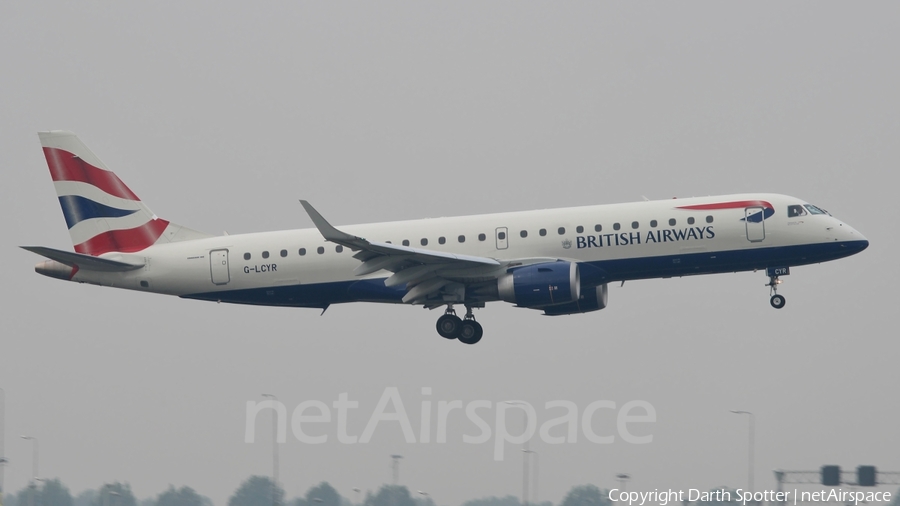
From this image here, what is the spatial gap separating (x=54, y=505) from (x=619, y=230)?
3983cm

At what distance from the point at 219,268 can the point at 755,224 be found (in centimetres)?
2068

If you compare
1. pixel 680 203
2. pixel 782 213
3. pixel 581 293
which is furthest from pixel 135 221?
pixel 782 213

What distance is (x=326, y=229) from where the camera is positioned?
3991 centimetres

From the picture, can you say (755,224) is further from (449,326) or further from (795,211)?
(449,326)

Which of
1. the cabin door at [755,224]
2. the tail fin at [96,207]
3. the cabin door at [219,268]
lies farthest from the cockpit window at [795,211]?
the tail fin at [96,207]

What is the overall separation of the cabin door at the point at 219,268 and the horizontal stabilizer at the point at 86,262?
306 cm

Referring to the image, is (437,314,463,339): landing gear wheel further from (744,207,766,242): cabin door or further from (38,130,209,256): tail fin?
(744,207,766,242): cabin door

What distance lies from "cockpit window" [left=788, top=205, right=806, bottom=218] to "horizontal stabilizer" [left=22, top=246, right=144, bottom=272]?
2532 centimetres

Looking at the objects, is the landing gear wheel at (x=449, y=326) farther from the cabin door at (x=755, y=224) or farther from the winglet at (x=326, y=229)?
the cabin door at (x=755, y=224)

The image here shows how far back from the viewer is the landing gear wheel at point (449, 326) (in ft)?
152

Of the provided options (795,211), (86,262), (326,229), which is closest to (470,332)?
(326,229)

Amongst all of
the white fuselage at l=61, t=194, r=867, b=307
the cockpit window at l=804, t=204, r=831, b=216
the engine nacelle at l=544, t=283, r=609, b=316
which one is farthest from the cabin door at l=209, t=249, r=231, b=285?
the cockpit window at l=804, t=204, r=831, b=216

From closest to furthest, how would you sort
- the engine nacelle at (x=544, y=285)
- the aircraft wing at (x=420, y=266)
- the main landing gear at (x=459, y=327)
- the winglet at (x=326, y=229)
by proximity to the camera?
the winglet at (x=326, y=229), the aircraft wing at (x=420, y=266), the engine nacelle at (x=544, y=285), the main landing gear at (x=459, y=327)

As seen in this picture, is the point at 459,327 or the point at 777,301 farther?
the point at 459,327
